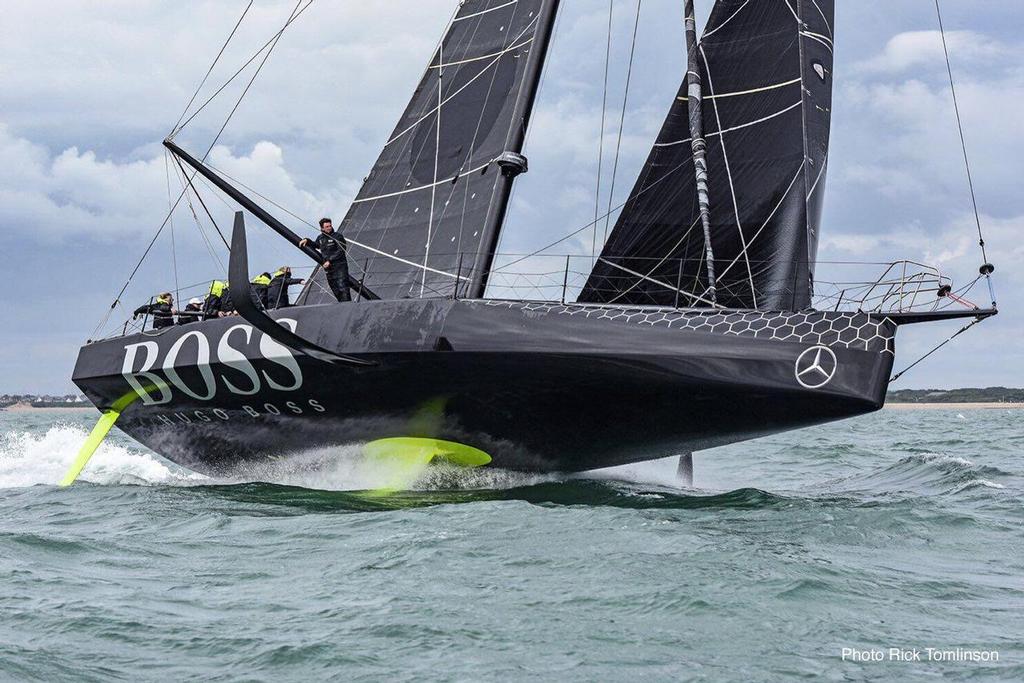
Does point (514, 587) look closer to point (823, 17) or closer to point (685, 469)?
point (685, 469)

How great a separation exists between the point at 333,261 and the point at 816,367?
14.0 ft

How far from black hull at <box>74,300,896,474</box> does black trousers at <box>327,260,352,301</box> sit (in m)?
0.54

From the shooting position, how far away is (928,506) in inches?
325

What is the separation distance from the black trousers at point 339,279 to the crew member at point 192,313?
65.4 inches

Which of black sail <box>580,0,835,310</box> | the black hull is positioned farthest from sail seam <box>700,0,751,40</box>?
the black hull

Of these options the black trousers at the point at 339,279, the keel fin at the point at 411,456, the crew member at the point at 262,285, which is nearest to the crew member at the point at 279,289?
the crew member at the point at 262,285

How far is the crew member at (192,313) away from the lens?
10.4m

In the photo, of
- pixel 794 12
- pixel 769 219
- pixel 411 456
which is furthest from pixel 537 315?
pixel 794 12

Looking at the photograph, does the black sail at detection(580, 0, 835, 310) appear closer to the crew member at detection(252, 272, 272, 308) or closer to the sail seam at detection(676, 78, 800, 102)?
the sail seam at detection(676, 78, 800, 102)

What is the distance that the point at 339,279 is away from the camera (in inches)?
372

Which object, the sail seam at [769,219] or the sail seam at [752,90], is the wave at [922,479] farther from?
the sail seam at [752,90]

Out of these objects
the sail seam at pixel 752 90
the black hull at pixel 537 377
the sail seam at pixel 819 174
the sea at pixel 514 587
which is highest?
the sail seam at pixel 752 90

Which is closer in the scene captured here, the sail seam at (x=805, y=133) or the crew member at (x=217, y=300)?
the sail seam at (x=805, y=133)

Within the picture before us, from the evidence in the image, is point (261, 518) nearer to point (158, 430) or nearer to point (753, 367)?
point (753, 367)
